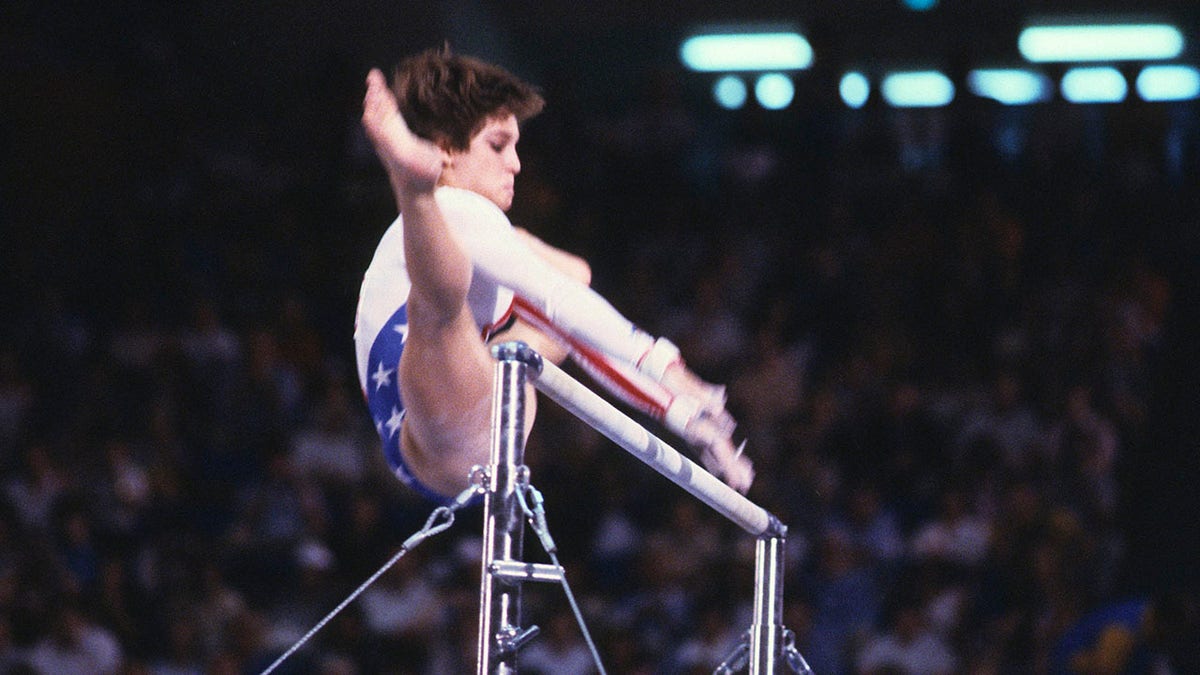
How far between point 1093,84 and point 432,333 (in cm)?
816

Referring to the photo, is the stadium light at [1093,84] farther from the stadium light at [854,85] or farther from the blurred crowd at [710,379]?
the stadium light at [854,85]

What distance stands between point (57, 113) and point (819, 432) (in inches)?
227

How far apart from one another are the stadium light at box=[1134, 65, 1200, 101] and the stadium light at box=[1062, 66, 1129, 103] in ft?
0.44

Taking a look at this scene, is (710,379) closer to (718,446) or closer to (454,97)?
(454,97)

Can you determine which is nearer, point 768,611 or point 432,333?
point 432,333

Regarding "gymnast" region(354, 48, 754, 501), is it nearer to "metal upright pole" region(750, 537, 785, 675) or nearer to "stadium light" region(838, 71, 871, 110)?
"metal upright pole" region(750, 537, 785, 675)

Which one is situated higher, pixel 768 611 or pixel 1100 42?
pixel 1100 42

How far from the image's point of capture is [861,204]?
7879 mm

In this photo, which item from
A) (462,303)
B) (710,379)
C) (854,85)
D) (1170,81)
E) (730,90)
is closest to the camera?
(462,303)

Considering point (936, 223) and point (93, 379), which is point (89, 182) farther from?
point (936, 223)

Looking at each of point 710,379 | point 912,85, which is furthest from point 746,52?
point 710,379

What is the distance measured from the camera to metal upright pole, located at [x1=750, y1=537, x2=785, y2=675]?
9.71 feet

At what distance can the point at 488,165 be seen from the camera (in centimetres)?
309

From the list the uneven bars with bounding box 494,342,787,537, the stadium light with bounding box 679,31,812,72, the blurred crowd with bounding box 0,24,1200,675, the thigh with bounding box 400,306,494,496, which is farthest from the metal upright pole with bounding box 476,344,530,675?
the stadium light with bounding box 679,31,812,72
